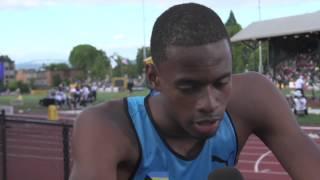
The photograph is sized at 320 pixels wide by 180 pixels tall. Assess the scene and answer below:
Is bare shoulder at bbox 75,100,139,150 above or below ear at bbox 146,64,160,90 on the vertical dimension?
below

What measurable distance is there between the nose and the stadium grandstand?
3259 centimetres

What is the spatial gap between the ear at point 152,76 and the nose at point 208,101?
176mm

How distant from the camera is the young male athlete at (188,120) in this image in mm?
1613

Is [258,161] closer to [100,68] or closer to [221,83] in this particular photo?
[221,83]

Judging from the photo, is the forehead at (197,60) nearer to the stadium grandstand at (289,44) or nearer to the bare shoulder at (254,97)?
the bare shoulder at (254,97)

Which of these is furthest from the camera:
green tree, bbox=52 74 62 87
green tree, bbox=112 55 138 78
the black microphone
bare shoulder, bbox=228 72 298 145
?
green tree, bbox=112 55 138 78

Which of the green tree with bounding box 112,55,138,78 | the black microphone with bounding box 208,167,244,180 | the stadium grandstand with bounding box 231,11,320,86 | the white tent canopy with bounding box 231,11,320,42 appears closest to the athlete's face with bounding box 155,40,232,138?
the black microphone with bounding box 208,167,244,180

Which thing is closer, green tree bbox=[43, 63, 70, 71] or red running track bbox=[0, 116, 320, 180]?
red running track bbox=[0, 116, 320, 180]

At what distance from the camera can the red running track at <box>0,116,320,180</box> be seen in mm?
8527

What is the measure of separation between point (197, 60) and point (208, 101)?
11cm

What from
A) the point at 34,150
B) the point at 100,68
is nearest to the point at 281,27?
the point at 34,150

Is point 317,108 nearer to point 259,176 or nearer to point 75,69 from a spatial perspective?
point 259,176

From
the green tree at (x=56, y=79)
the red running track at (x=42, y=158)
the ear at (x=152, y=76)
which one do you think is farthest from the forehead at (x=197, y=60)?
the green tree at (x=56, y=79)

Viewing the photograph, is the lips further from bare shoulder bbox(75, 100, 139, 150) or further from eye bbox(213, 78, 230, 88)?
bare shoulder bbox(75, 100, 139, 150)
